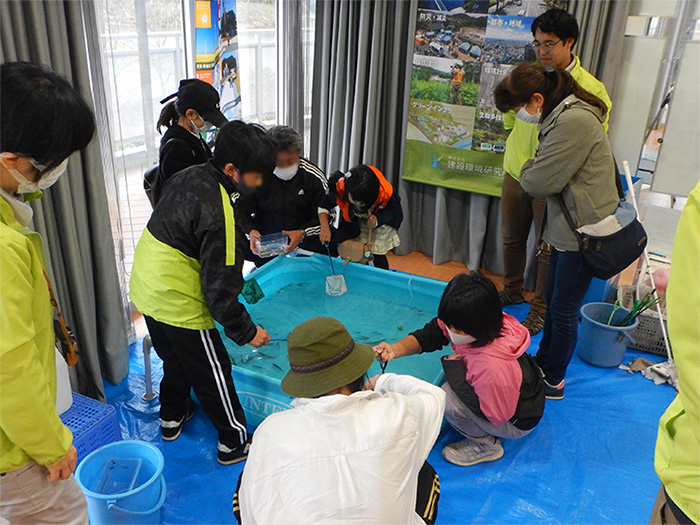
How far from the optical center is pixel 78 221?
227 centimetres

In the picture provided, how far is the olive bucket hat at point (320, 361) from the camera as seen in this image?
4.14 ft

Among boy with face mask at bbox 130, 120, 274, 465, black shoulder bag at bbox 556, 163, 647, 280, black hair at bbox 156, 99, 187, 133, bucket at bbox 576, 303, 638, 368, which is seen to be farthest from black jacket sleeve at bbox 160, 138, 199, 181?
bucket at bbox 576, 303, 638, 368

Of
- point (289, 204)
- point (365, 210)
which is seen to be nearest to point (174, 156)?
point (289, 204)

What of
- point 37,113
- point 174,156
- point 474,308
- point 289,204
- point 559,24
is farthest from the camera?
point 289,204

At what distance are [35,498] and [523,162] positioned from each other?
8.27 ft

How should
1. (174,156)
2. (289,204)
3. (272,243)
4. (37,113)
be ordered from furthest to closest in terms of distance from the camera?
(272,243), (289,204), (174,156), (37,113)

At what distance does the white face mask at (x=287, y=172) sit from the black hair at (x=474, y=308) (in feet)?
3.44

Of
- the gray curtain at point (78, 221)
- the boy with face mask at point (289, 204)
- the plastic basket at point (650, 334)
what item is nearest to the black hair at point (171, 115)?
the gray curtain at point (78, 221)

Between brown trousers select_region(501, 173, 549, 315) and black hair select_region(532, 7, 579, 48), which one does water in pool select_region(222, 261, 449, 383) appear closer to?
brown trousers select_region(501, 173, 549, 315)

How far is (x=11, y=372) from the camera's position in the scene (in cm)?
105

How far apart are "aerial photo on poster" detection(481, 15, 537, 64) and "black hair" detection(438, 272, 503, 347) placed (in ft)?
5.92

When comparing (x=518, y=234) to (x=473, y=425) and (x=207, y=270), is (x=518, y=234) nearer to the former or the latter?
(x=473, y=425)

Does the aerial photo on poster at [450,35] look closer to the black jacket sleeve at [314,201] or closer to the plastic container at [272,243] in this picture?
the black jacket sleeve at [314,201]

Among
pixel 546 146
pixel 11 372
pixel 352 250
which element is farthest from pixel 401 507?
pixel 352 250
